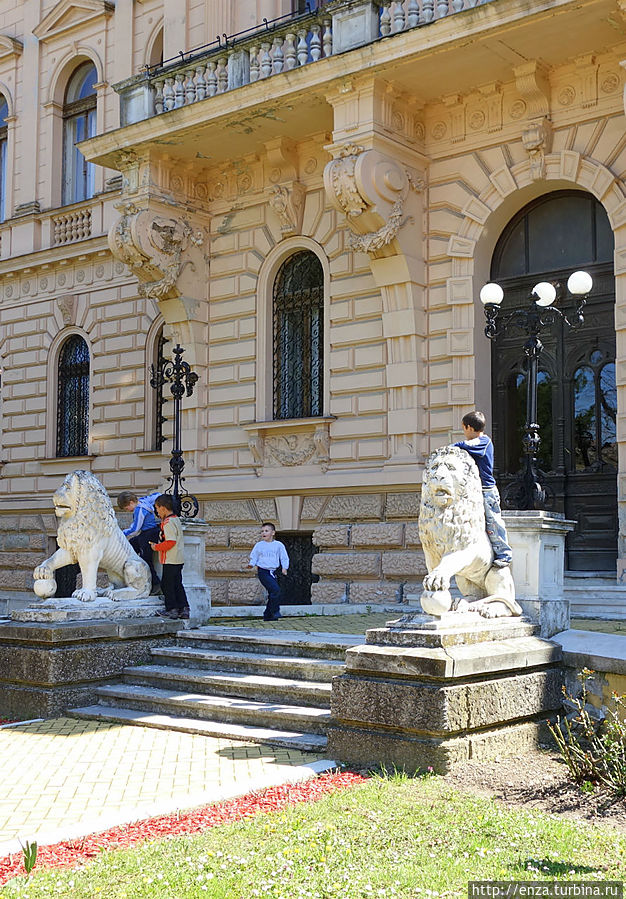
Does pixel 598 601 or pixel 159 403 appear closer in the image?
pixel 598 601

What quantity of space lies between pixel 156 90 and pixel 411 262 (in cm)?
597

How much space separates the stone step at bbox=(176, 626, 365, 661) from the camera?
10.1m

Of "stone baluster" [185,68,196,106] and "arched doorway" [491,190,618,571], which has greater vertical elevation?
"stone baluster" [185,68,196,106]

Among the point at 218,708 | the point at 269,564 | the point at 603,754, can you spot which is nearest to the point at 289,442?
the point at 269,564

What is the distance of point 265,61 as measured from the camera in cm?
1716

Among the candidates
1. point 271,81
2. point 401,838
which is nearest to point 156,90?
point 271,81

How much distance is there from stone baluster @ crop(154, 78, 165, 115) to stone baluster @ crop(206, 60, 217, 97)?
994mm

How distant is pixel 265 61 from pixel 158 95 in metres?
2.41

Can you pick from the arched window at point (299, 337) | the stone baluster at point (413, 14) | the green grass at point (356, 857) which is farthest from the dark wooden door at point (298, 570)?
the green grass at point (356, 857)

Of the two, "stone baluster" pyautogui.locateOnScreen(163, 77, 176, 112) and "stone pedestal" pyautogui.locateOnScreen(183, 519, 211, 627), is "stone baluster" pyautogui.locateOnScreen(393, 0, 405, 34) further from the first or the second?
"stone pedestal" pyautogui.locateOnScreen(183, 519, 211, 627)

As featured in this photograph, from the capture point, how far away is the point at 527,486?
36.6 feet

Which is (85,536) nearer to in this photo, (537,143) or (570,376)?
(570,376)

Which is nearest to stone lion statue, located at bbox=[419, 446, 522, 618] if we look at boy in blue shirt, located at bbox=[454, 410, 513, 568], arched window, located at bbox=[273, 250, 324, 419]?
boy in blue shirt, located at bbox=[454, 410, 513, 568]

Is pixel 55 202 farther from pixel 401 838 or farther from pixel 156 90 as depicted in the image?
pixel 401 838
